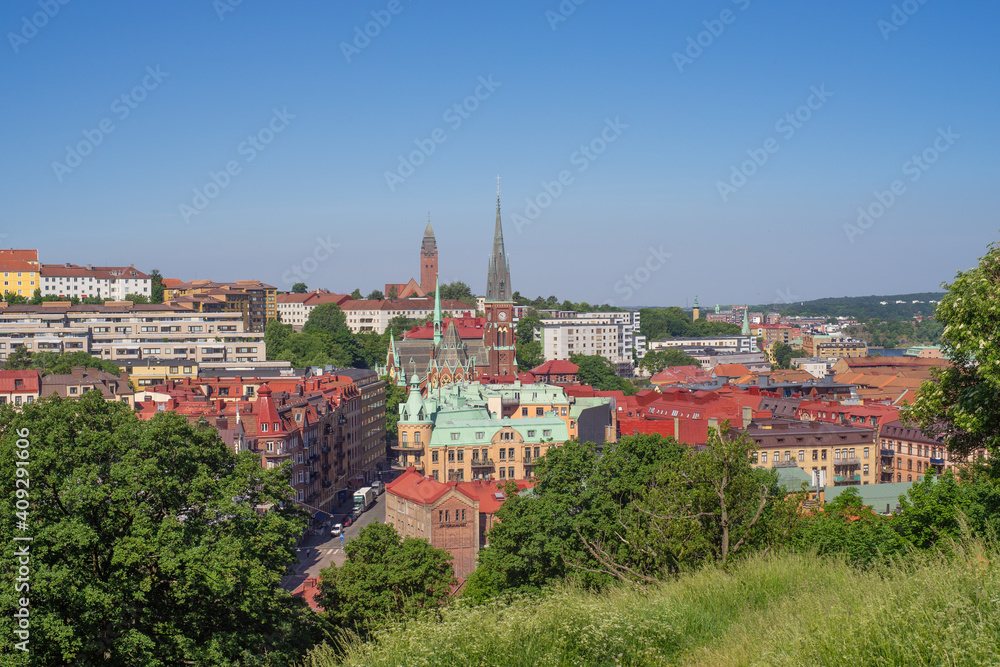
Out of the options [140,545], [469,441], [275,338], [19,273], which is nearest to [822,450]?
[469,441]

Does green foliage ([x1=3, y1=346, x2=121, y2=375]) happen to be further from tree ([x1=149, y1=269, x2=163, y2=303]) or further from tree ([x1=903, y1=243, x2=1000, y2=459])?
tree ([x1=903, y1=243, x2=1000, y2=459])

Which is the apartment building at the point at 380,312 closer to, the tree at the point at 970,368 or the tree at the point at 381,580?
the tree at the point at 381,580

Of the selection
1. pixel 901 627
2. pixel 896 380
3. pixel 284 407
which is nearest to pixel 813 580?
pixel 901 627

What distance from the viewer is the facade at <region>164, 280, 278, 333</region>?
452ft

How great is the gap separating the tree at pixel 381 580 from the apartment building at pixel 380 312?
457 ft

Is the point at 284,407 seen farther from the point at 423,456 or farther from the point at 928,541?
the point at 928,541

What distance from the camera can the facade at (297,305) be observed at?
176 meters

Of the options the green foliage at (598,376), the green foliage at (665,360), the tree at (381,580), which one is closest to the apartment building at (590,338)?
the green foliage at (665,360)

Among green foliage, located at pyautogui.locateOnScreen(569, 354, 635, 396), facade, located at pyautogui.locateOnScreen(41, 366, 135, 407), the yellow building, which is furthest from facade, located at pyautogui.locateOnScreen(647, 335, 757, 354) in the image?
facade, located at pyautogui.locateOnScreen(41, 366, 135, 407)

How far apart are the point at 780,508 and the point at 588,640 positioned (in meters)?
15.2

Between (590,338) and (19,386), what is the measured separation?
104089 millimetres

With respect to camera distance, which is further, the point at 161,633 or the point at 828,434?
the point at 828,434

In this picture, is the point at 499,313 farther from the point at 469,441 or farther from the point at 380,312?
the point at 380,312

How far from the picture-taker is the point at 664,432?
211 feet
